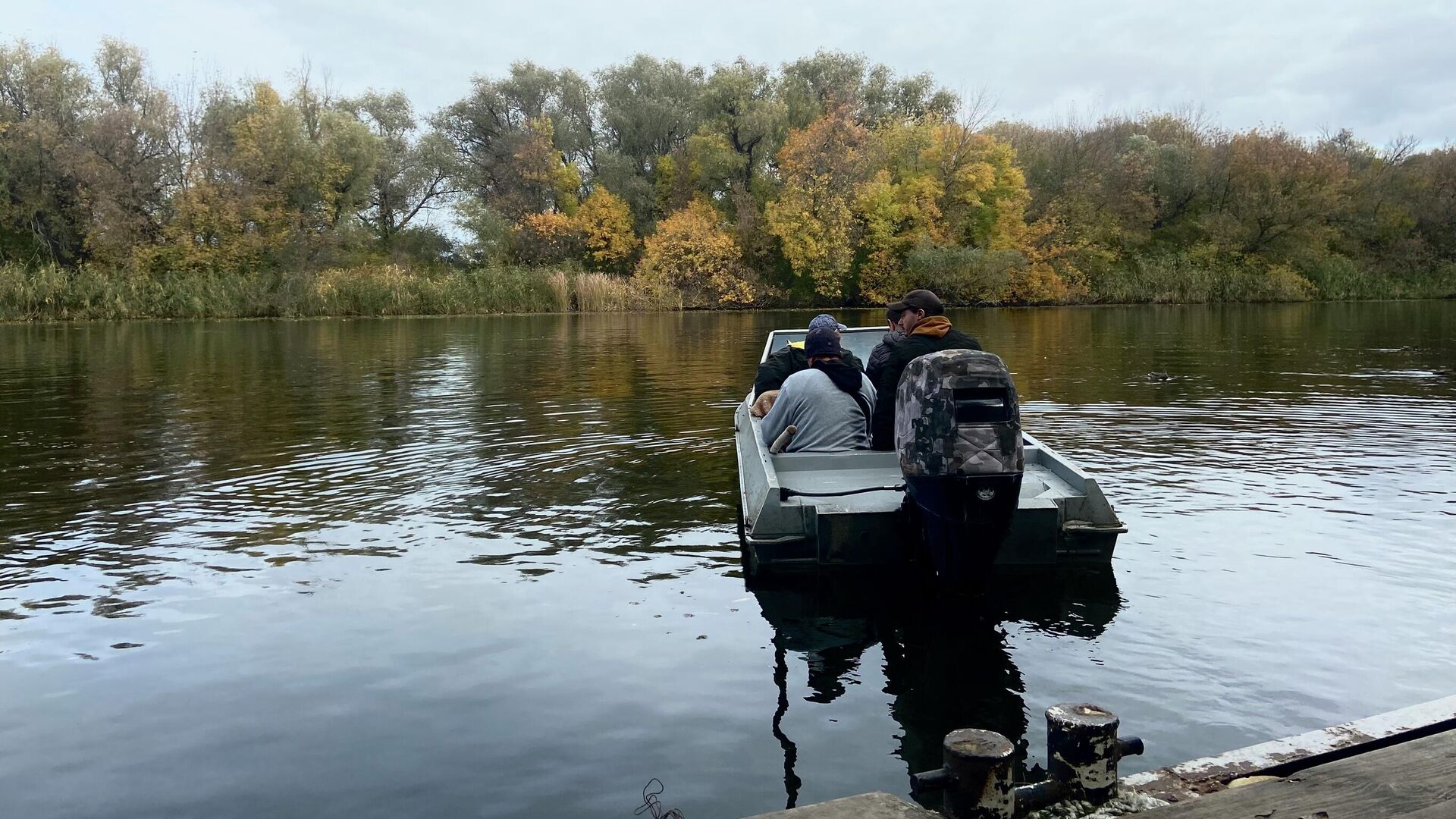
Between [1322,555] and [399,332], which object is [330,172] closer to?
[399,332]

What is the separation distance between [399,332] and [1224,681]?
30697 millimetres

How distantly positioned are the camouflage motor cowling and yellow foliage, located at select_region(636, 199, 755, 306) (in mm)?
46396

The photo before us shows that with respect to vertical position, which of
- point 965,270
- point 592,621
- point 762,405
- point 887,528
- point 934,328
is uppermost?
point 965,270

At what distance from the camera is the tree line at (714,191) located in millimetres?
48625

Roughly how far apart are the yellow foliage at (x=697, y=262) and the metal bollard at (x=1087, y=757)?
48798 mm

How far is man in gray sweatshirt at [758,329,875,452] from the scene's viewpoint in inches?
315

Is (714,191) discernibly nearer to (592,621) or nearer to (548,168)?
(548,168)

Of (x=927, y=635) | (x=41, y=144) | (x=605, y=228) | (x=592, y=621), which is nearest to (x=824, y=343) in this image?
(x=927, y=635)

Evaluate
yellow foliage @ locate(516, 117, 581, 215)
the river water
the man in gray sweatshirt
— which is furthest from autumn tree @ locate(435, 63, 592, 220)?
the man in gray sweatshirt

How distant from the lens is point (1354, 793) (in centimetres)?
313

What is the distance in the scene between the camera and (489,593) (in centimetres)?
662

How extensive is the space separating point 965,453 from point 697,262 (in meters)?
47.5

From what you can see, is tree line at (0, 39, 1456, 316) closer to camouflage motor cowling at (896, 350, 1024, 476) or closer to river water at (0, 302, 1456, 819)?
river water at (0, 302, 1456, 819)

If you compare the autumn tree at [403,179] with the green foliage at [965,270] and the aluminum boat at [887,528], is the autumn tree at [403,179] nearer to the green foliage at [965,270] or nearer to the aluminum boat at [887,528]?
the green foliage at [965,270]
